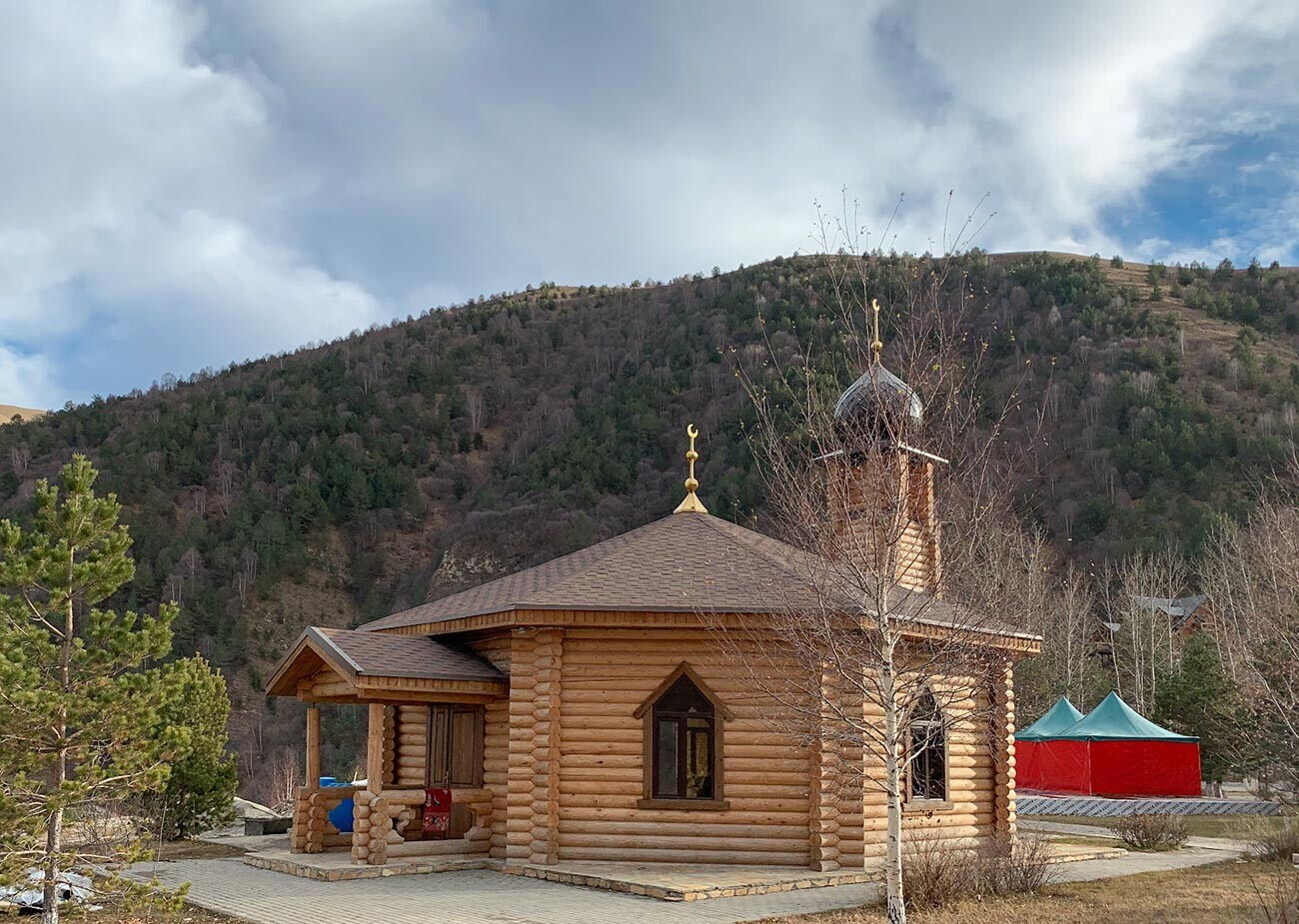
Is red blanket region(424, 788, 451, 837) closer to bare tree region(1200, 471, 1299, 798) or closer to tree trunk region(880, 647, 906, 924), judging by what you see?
tree trunk region(880, 647, 906, 924)

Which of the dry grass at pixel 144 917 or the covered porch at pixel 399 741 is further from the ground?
the covered porch at pixel 399 741

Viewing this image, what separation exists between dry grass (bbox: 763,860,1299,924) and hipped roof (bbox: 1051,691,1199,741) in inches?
612

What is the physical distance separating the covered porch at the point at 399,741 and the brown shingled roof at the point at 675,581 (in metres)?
0.98

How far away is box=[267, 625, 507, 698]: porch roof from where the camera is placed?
1460 centimetres

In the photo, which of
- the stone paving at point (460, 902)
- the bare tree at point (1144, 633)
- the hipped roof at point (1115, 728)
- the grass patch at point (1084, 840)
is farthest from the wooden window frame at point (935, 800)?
the bare tree at point (1144, 633)

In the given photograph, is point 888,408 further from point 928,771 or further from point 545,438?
point 545,438

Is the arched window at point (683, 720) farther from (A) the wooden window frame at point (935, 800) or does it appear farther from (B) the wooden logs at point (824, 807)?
(A) the wooden window frame at point (935, 800)

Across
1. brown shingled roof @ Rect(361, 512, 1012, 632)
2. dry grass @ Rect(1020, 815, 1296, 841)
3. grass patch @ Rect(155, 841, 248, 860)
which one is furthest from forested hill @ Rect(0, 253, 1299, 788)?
brown shingled roof @ Rect(361, 512, 1012, 632)

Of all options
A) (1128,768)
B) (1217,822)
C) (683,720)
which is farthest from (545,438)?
(683,720)

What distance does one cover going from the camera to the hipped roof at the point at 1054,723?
3094cm

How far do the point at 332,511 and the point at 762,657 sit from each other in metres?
59.5

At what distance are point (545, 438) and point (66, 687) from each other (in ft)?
222

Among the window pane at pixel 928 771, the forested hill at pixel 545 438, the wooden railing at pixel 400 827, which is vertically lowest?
the wooden railing at pixel 400 827

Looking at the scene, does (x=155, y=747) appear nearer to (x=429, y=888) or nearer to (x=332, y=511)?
(x=429, y=888)
